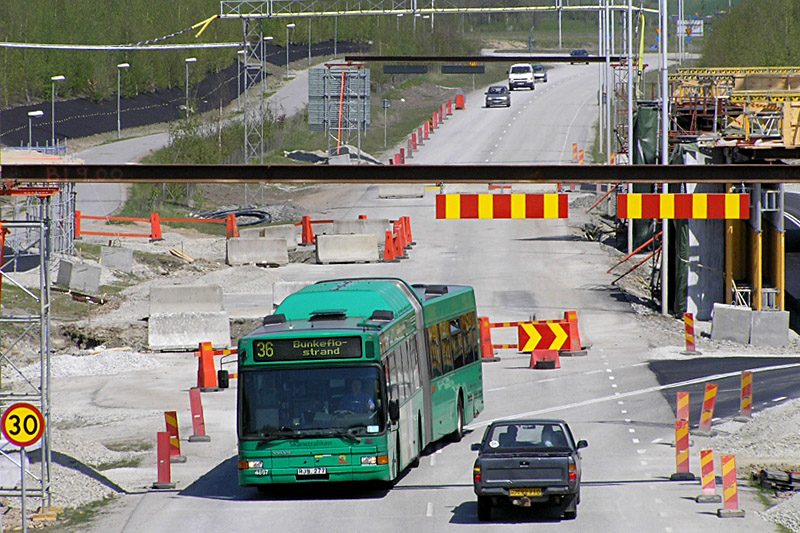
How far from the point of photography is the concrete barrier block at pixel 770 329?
33344 millimetres

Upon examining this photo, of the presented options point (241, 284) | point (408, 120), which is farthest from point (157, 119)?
point (241, 284)

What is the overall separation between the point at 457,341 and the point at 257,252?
2566 centimetres

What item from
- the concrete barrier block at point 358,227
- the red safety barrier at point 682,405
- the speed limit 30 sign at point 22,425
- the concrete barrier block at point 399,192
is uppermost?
the concrete barrier block at point 399,192

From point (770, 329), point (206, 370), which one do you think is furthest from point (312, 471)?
point (770, 329)

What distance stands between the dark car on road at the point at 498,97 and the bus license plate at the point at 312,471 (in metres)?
84.0

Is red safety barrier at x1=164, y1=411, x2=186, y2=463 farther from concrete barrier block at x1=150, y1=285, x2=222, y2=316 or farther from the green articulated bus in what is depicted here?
concrete barrier block at x1=150, y1=285, x2=222, y2=316

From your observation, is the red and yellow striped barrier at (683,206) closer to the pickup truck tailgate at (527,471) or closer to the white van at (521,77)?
the pickup truck tailgate at (527,471)

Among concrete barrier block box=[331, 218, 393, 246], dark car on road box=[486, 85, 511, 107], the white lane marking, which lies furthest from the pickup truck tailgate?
dark car on road box=[486, 85, 511, 107]

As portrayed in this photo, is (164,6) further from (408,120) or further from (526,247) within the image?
(526,247)

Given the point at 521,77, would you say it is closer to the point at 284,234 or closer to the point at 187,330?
the point at 284,234

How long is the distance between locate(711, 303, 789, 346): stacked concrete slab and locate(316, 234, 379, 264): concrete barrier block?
17.6 metres

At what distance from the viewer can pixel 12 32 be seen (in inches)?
3600

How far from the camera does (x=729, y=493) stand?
16938 millimetres

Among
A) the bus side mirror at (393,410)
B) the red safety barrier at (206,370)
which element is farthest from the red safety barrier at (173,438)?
the red safety barrier at (206,370)
